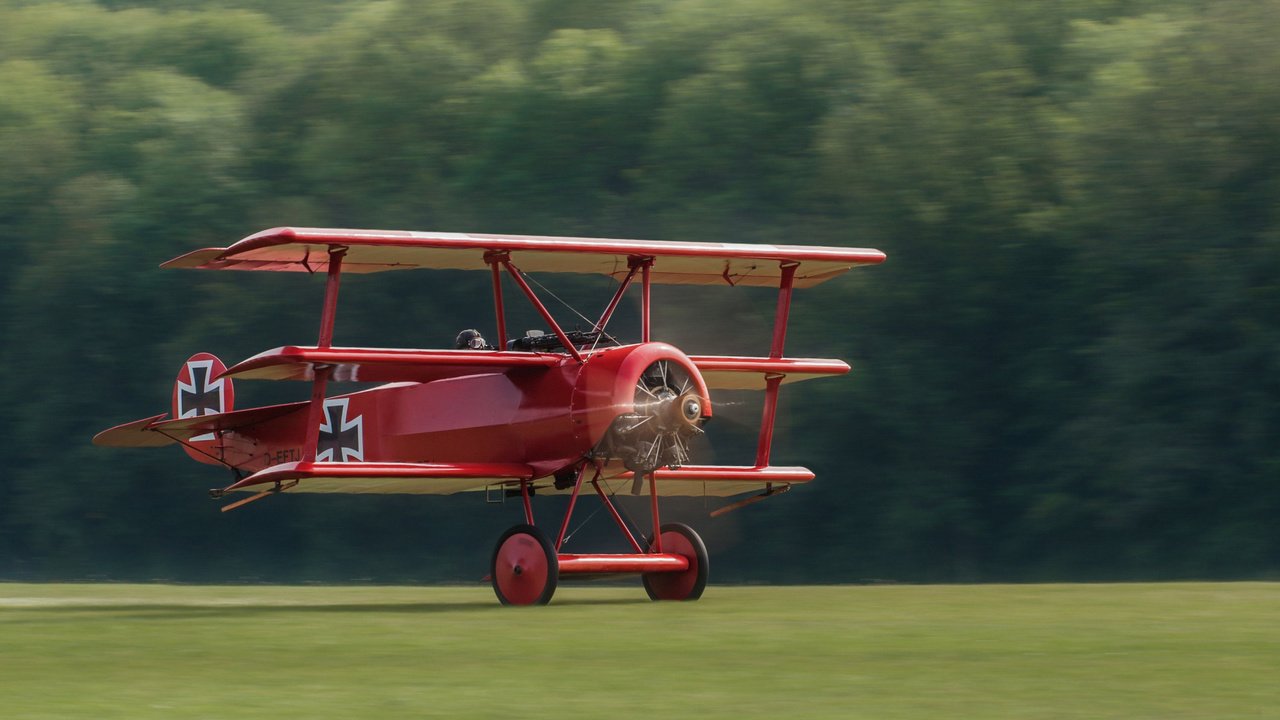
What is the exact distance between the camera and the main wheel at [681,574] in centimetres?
1493

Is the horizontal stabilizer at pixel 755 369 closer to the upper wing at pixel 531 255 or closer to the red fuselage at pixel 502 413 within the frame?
the upper wing at pixel 531 255

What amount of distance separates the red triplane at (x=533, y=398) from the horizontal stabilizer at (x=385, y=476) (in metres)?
0.02

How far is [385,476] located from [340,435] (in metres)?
3.11

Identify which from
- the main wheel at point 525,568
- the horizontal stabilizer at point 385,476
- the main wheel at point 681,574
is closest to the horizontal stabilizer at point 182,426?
the horizontal stabilizer at point 385,476

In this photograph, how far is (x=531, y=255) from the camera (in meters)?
14.9

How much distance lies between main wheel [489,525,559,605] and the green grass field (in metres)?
0.36

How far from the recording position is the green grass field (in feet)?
23.0

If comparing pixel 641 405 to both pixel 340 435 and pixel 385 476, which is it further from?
pixel 340 435

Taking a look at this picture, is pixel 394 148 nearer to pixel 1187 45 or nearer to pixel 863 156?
pixel 863 156

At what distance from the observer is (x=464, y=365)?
14180mm

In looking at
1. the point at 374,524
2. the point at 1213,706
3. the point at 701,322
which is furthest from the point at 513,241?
the point at 374,524

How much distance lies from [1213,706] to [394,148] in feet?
85.5

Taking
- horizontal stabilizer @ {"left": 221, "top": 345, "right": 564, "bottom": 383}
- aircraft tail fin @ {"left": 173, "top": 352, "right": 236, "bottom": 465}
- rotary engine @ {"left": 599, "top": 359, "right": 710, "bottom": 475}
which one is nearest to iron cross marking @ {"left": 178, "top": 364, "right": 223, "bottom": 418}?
aircraft tail fin @ {"left": 173, "top": 352, "right": 236, "bottom": 465}

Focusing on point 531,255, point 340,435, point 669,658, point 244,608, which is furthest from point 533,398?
point 669,658
